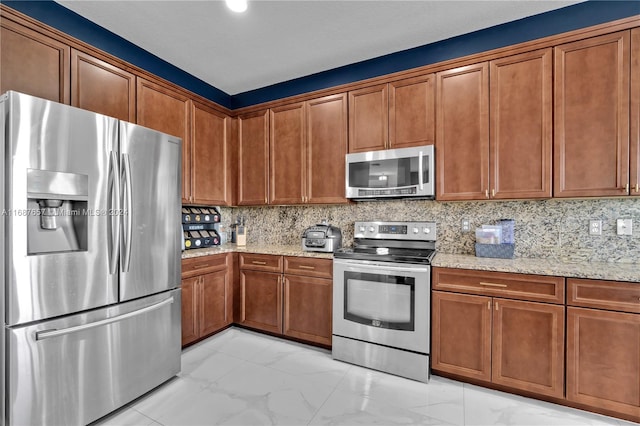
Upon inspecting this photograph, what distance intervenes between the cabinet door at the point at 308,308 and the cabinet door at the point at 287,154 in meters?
0.89

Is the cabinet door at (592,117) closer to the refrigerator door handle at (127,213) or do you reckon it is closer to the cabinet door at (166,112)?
the refrigerator door handle at (127,213)

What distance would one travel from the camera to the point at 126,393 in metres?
1.90

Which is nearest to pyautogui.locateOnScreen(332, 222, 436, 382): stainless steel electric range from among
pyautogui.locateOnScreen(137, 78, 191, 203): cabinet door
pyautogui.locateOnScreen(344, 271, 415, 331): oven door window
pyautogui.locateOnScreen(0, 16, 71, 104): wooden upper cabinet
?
pyautogui.locateOnScreen(344, 271, 415, 331): oven door window

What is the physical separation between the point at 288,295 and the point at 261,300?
353 millimetres

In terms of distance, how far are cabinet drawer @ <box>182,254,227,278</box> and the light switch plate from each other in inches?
134

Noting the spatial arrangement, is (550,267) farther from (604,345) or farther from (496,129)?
(496,129)

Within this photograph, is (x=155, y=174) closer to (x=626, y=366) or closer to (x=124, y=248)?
(x=124, y=248)

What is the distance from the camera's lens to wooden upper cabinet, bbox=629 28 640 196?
76.3 inches

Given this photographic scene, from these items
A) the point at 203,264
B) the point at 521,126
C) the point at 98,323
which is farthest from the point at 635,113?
the point at 98,323

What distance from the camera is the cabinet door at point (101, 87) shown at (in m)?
2.20

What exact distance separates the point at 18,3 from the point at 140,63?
2.72 feet

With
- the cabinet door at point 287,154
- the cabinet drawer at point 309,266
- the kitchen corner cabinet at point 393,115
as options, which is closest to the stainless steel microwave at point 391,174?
the kitchen corner cabinet at point 393,115

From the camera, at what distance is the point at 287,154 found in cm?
324

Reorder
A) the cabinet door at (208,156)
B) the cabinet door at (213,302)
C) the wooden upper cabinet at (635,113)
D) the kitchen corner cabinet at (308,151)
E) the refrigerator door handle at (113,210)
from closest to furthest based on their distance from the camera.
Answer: the refrigerator door handle at (113,210) → the wooden upper cabinet at (635,113) → the cabinet door at (213,302) → the kitchen corner cabinet at (308,151) → the cabinet door at (208,156)
